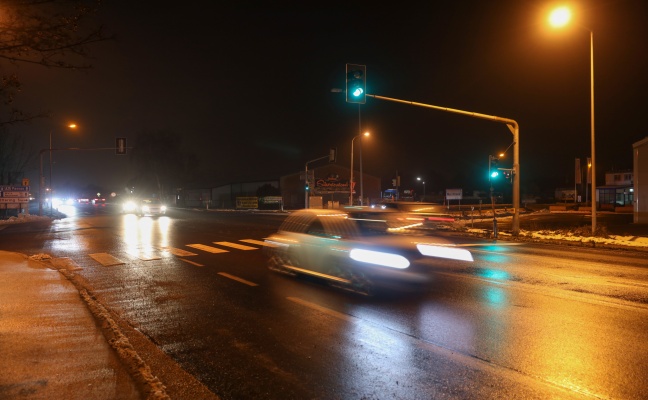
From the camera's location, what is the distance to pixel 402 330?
6.82 metres

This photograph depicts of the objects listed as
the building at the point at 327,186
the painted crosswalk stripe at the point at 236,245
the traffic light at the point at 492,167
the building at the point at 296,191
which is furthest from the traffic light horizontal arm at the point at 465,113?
the building at the point at 327,186

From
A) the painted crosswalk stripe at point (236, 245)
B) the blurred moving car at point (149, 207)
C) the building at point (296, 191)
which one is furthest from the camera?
the building at point (296, 191)

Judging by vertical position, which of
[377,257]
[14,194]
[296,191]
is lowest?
[377,257]

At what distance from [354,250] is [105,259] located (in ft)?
31.0

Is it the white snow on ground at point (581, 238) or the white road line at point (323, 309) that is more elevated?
the white snow on ground at point (581, 238)

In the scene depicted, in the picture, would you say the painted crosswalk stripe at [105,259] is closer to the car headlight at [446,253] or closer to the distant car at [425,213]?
the distant car at [425,213]

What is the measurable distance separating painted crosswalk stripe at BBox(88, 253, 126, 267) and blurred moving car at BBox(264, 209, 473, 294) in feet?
19.1

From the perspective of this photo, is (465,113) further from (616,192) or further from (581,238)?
(616,192)

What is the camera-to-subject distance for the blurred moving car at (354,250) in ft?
30.9

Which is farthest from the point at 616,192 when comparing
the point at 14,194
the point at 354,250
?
the point at 14,194

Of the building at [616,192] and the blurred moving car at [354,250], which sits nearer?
the blurred moving car at [354,250]

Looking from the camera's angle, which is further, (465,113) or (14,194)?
(14,194)

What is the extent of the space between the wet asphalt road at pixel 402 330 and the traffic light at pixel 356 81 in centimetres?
634

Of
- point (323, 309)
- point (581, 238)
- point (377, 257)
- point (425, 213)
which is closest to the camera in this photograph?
point (323, 309)
